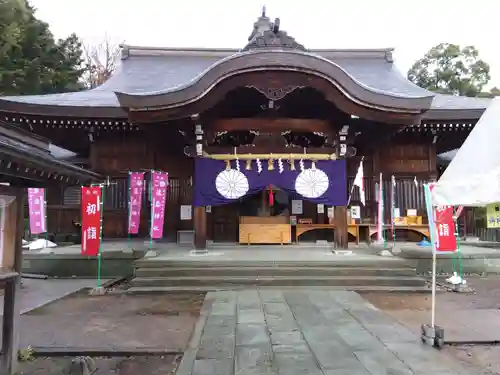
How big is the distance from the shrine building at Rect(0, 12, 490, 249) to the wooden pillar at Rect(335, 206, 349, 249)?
27mm

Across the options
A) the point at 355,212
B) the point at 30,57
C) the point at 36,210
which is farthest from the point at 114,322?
the point at 30,57

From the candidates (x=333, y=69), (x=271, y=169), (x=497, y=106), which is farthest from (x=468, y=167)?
(x=271, y=169)

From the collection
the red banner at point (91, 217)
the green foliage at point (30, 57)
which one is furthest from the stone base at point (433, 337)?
the green foliage at point (30, 57)

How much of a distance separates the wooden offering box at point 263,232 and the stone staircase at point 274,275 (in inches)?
134

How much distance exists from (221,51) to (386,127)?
1068 cm

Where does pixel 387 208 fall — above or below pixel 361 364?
above

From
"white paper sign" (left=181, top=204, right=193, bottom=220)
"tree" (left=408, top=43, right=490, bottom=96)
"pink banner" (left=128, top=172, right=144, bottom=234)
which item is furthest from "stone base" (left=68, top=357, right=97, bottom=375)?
"tree" (left=408, top=43, right=490, bottom=96)

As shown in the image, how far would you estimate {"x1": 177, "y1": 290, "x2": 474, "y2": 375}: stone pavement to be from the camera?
4.05 m

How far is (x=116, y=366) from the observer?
14.2 ft

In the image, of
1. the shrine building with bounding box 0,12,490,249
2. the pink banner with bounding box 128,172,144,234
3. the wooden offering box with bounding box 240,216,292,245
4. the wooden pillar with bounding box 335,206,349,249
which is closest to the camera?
the shrine building with bounding box 0,12,490,249

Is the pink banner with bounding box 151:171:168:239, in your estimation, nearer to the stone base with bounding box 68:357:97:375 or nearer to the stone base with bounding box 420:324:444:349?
the stone base with bounding box 68:357:97:375

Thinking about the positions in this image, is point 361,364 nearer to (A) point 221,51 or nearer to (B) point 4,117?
(B) point 4,117

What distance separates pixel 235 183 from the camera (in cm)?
1045

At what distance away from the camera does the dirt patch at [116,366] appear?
414 centimetres
